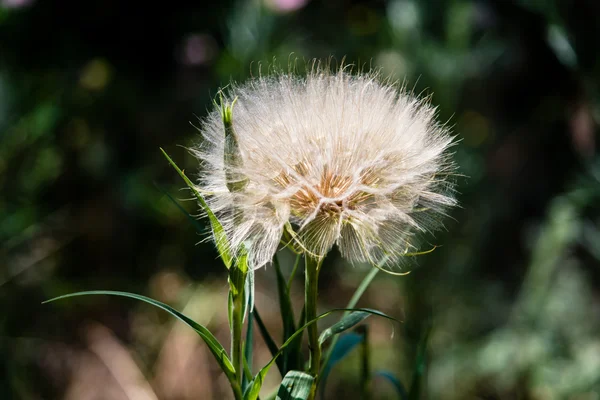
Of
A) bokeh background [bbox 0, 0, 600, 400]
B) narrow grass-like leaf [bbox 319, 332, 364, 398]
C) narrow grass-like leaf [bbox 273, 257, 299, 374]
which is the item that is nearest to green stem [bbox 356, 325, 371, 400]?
narrow grass-like leaf [bbox 319, 332, 364, 398]

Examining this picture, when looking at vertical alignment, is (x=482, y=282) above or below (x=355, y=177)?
below

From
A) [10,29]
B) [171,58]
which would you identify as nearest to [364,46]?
[171,58]

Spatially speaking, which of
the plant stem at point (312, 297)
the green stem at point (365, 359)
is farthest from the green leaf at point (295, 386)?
the green stem at point (365, 359)

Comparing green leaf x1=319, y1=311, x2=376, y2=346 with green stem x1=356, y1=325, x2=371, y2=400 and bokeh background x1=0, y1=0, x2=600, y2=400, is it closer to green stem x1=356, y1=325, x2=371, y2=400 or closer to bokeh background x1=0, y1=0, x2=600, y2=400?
green stem x1=356, y1=325, x2=371, y2=400

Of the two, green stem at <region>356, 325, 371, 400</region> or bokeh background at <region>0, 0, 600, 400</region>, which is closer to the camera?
green stem at <region>356, 325, 371, 400</region>

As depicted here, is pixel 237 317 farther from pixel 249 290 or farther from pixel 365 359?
pixel 365 359

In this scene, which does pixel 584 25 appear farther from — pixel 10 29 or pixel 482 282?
pixel 10 29
